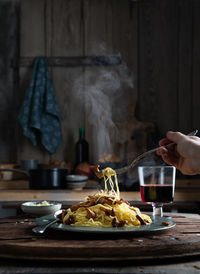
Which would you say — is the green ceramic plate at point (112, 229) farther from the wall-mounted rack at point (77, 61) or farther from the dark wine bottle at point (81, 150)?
the wall-mounted rack at point (77, 61)

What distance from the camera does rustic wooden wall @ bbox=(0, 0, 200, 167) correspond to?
3.80 m

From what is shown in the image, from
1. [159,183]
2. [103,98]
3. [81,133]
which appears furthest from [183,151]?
[103,98]

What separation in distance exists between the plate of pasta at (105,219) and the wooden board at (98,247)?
0.10 ft

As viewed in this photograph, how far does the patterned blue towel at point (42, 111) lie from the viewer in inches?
143

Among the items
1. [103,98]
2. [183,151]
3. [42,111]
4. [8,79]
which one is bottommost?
[183,151]

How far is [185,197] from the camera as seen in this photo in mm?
2949

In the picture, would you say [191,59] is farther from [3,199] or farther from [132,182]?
[3,199]

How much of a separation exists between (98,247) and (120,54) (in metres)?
2.95

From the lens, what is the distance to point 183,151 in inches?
56.4

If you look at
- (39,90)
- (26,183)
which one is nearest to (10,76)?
(39,90)

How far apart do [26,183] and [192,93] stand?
1764 millimetres

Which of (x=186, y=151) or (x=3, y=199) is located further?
(x=3, y=199)

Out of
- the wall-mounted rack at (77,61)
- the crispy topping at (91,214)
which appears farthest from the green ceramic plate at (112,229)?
the wall-mounted rack at (77,61)

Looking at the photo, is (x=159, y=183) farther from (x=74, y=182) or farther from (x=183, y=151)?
(x=74, y=182)
